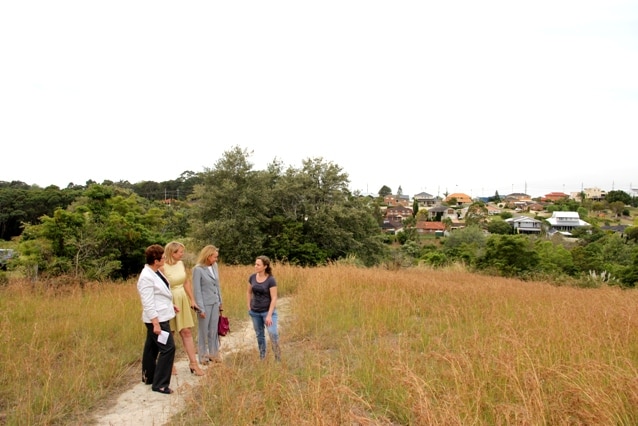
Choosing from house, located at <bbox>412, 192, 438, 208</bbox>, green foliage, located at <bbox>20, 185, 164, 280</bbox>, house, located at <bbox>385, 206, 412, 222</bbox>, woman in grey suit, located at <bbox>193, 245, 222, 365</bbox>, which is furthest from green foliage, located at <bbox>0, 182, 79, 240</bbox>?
house, located at <bbox>412, 192, 438, 208</bbox>

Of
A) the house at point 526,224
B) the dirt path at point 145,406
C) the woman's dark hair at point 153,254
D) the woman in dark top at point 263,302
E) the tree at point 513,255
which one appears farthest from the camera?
the house at point 526,224

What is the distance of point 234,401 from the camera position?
3885mm

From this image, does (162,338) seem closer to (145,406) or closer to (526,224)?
(145,406)

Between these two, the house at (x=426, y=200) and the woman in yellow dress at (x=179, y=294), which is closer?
the woman in yellow dress at (x=179, y=294)

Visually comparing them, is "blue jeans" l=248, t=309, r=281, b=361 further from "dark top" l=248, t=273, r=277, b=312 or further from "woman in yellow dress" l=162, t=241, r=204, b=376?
"woman in yellow dress" l=162, t=241, r=204, b=376

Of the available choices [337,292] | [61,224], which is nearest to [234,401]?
[337,292]

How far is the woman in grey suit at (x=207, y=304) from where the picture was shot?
5.62 metres

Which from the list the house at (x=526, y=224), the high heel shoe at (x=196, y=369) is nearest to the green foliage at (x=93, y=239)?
the high heel shoe at (x=196, y=369)

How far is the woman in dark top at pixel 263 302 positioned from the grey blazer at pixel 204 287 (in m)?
0.51

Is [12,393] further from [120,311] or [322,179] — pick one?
[322,179]

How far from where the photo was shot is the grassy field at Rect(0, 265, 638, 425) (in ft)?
10.4

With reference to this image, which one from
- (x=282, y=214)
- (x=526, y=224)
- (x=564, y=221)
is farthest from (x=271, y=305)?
(x=564, y=221)

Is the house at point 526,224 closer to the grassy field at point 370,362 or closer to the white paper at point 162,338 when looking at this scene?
the grassy field at point 370,362

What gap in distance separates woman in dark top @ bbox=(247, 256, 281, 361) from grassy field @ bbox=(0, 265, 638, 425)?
308mm
